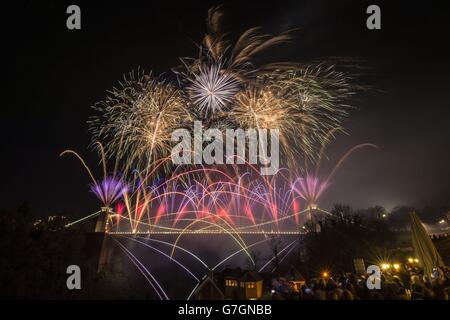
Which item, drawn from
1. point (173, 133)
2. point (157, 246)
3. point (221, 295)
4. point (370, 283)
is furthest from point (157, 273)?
point (370, 283)

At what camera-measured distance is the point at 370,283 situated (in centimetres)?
1061

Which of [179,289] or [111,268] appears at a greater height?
[111,268]

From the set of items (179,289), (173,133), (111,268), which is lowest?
(179,289)

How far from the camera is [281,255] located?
54.2 metres

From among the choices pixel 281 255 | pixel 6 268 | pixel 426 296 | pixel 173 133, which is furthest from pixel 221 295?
pixel 281 255

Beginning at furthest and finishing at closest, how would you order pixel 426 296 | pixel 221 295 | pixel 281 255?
pixel 281 255 → pixel 221 295 → pixel 426 296

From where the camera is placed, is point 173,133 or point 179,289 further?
point 179,289
